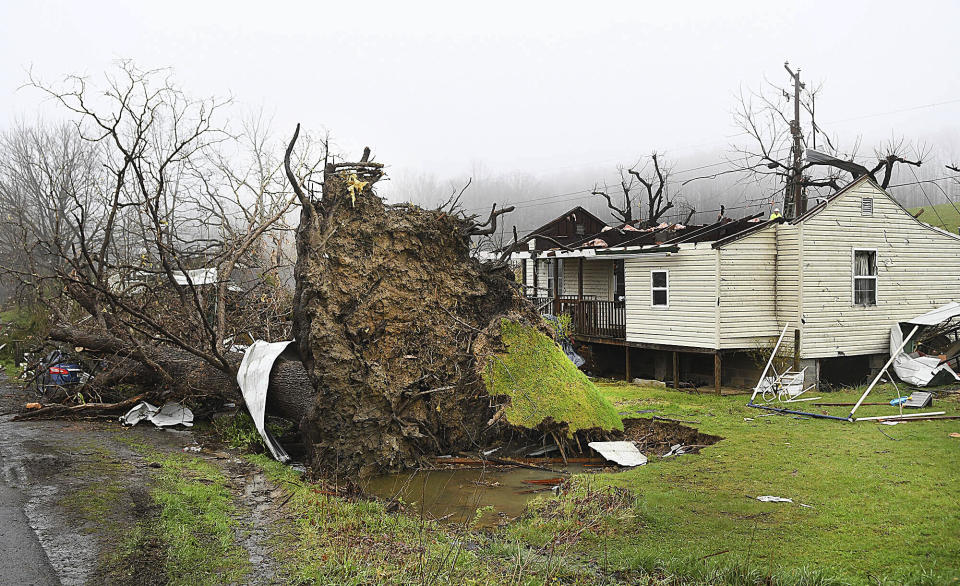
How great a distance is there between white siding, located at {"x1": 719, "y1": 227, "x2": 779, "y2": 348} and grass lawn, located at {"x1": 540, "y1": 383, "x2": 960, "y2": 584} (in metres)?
5.48

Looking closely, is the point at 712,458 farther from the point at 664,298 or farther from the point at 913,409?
the point at 664,298

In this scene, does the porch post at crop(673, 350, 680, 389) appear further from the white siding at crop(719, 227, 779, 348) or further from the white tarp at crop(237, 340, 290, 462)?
the white tarp at crop(237, 340, 290, 462)

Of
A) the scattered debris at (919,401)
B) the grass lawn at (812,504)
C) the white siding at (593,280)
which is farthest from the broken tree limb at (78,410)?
the white siding at (593,280)

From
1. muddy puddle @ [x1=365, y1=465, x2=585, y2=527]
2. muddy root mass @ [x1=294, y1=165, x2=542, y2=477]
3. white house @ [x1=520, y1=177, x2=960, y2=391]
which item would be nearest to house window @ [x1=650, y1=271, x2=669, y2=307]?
white house @ [x1=520, y1=177, x2=960, y2=391]

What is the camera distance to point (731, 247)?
16.8 meters

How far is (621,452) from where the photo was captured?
368 inches

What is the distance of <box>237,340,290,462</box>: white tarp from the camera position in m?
9.22

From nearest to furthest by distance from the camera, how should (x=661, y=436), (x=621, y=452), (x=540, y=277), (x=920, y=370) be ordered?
(x=621, y=452) < (x=661, y=436) < (x=920, y=370) < (x=540, y=277)

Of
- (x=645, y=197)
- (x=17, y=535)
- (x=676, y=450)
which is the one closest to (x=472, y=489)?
(x=676, y=450)

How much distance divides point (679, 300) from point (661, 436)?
751 centimetres

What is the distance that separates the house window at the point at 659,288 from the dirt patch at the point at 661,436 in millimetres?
7141

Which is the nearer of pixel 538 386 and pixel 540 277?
pixel 538 386

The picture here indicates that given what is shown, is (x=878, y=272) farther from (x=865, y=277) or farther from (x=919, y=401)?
(x=919, y=401)

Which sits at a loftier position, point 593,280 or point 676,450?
point 593,280
